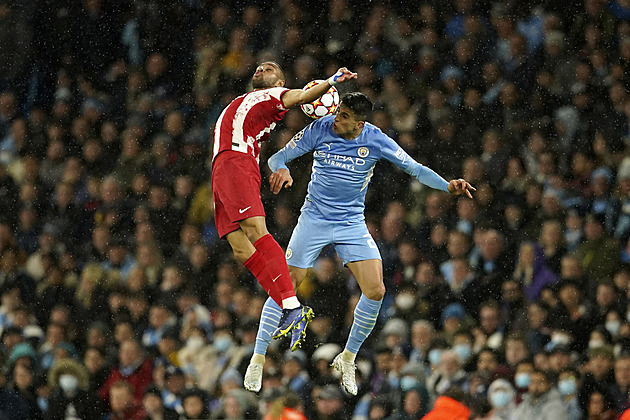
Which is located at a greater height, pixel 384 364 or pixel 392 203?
pixel 392 203

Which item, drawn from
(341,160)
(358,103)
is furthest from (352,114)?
(341,160)

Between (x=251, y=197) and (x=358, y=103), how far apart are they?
762 millimetres

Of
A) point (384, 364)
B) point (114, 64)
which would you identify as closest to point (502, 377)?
point (384, 364)

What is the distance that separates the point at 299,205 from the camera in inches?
329

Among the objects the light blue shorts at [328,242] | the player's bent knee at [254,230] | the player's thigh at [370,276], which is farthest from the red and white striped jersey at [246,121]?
the player's thigh at [370,276]

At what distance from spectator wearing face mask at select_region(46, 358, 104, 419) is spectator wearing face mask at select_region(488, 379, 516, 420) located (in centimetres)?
316

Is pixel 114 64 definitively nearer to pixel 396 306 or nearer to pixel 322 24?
pixel 322 24

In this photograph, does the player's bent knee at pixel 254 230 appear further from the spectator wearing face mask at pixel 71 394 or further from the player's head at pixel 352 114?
the spectator wearing face mask at pixel 71 394

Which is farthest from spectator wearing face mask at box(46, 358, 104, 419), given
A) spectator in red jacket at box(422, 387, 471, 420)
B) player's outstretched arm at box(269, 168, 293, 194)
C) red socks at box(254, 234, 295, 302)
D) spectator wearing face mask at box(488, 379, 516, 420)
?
player's outstretched arm at box(269, 168, 293, 194)

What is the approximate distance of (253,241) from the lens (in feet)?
16.8

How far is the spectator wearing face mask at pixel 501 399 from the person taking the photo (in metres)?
6.97

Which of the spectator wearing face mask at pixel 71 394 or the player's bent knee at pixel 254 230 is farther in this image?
the spectator wearing face mask at pixel 71 394

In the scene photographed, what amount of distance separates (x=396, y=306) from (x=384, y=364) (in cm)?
49

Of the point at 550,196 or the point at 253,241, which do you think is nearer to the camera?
the point at 253,241
